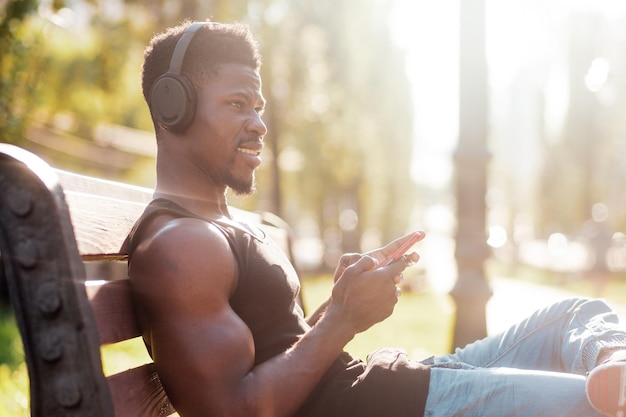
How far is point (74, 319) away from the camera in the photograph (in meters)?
1.71

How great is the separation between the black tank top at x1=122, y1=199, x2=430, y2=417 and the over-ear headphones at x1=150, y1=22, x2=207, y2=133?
0.30m

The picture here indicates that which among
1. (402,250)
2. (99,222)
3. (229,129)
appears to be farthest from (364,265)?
(99,222)

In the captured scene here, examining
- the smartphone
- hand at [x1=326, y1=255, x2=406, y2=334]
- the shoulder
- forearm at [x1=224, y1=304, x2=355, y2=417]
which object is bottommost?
forearm at [x1=224, y1=304, x2=355, y2=417]

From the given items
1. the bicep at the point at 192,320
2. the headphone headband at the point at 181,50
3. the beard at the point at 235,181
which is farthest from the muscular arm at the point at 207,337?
the headphone headband at the point at 181,50

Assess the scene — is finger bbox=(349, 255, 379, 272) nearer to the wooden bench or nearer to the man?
the man

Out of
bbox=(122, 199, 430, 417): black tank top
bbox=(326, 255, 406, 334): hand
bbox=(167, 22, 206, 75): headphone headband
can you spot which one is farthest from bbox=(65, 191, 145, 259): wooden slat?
bbox=(326, 255, 406, 334): hand

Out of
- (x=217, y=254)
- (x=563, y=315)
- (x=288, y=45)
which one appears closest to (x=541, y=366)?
(x=563, y=315)

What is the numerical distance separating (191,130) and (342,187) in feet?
70.4

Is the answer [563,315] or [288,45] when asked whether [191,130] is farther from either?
[288,45]

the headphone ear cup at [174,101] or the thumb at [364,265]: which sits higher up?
the headphone ear cup at [174,101]

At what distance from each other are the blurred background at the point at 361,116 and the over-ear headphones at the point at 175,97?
116 inches

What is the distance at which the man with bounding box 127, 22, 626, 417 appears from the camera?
→ 6.77 ft

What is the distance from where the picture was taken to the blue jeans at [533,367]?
2.17 metres

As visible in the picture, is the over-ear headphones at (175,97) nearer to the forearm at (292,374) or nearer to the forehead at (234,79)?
the forehead at (234,79)
